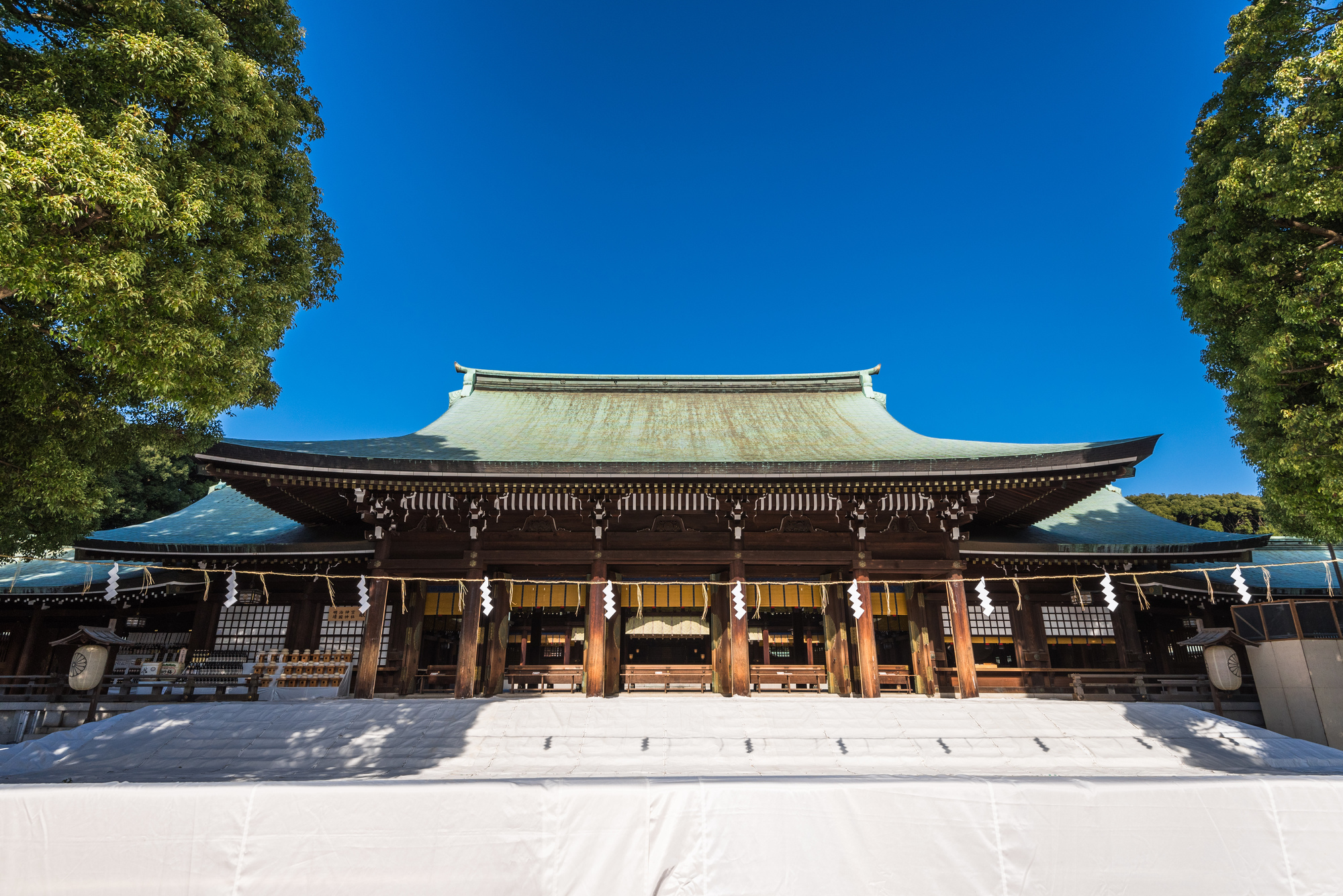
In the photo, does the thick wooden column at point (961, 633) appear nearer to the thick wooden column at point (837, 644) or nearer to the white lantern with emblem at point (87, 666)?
the thick wooden column at point (837, 644)

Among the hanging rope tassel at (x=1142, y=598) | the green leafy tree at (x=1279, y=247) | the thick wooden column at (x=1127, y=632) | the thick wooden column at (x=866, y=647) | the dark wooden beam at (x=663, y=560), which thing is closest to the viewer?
the green leafy tree at (x=1279, y=247)

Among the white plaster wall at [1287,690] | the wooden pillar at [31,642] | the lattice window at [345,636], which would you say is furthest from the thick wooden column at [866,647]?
the wooden pillar at [31,642]

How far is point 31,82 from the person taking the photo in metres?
6.71

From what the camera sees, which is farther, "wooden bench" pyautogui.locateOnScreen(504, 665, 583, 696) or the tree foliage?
the tree foliage

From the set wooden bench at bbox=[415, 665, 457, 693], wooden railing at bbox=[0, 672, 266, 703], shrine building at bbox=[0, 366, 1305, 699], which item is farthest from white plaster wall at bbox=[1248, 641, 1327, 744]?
wooden railing at bbox=[0, 672, 266, 703]

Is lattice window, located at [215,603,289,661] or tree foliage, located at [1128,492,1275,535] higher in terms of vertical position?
tree foliage, located at [1128,492,1275,535]

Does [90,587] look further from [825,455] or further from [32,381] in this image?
[825,455]

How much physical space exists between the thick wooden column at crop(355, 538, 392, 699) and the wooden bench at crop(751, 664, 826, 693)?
7714 mm

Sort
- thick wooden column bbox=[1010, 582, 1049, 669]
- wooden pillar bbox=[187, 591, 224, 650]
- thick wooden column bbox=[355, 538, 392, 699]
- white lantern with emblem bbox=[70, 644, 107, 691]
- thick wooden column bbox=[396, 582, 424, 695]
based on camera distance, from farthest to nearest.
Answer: thick wooden column bbox=[1010, 582, 1049, 669]
wooden pillar bbox=[187, 591, 224, 650]
thick wooden column bbox=[396, 582, 424, 695]
thick wooden column bbox=[355, 538, 392, 699]
white lantern with emblem bbox=[70, 644, 107, 691]

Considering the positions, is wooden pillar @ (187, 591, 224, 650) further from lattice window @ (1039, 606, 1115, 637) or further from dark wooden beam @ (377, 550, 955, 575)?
lattice window @ (1039, 606, 1115, 637)

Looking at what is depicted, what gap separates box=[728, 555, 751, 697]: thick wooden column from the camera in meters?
12.8

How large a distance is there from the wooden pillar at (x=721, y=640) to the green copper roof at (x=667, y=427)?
10.2ft

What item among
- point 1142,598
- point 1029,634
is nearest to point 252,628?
point 1029,634

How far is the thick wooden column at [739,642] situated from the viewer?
12.8m
